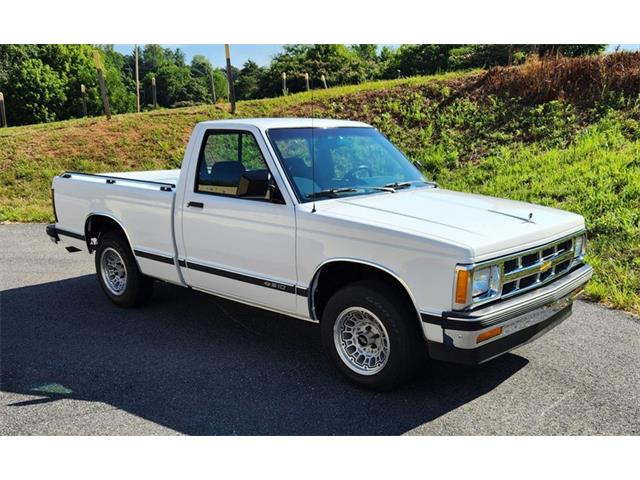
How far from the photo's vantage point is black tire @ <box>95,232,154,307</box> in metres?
6.09

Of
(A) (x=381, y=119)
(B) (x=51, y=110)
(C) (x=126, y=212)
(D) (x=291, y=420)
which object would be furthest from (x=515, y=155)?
(B) (x=51, y=110)

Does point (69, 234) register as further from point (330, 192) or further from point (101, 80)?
point (101, 80)

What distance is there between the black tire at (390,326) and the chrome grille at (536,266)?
2.19 ft

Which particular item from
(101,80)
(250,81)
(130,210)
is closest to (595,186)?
(130,210)

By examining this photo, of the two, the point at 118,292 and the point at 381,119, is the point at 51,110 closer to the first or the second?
the point at 381,119

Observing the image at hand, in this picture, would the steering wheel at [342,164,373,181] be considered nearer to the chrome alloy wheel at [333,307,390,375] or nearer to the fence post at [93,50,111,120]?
the chrome alloy wheel at [333,307,390,375]

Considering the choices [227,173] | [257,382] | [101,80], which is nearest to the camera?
[257,382]

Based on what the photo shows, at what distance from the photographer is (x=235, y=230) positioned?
488 cm

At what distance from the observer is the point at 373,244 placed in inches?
158

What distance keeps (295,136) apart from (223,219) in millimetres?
960

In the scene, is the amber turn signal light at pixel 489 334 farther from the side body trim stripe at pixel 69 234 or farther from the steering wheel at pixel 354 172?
the side body trim stripe at pixel 69 234

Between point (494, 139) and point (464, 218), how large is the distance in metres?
10.4

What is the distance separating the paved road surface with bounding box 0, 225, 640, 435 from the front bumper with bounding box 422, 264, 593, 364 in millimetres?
459

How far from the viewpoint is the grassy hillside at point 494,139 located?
8984 millimetres
